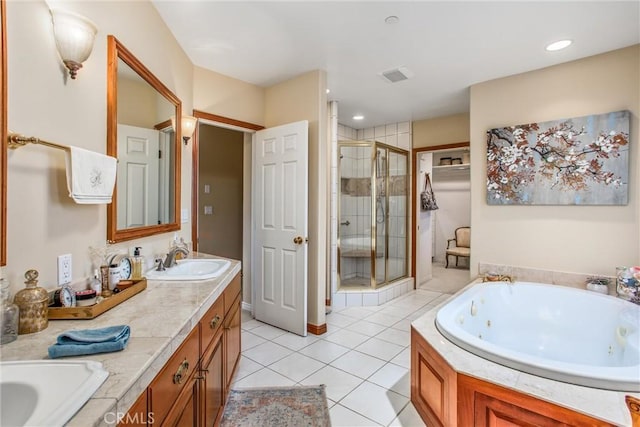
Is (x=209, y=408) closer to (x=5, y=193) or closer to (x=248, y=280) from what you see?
(x=5, y=193)

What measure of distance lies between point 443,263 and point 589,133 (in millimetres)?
4447

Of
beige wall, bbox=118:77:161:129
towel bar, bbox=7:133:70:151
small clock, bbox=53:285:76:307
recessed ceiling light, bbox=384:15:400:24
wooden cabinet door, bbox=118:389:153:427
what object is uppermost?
recessed ceiling light, bbox=384:15:400:24

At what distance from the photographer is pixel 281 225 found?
3.08m

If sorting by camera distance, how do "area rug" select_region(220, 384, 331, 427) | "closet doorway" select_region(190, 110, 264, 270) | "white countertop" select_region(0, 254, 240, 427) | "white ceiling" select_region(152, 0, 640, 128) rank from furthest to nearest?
"closet doorway" select_region(190, 110, 264, 270), "white ceiling" select_region(152, 0, 640, 128), "area rug" select_region(220, 384, 331, 427), "white countertop" select_region(0, 254, 240, 427)

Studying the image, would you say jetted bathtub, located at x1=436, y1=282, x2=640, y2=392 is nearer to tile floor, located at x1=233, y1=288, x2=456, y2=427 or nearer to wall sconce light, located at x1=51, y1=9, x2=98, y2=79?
A: tile floor, located at x1=233, y1=288, x2=456, y2=427

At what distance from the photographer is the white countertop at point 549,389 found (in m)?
1.10

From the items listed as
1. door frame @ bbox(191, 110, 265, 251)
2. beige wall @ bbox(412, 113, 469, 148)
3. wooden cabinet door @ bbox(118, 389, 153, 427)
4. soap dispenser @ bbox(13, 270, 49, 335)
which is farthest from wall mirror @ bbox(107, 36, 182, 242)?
beige wall @ bbox(412, 113, 469, 148)

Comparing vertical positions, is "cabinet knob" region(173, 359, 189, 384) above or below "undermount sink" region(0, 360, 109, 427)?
below

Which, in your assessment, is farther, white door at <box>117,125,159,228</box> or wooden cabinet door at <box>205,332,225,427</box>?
white door at <box>117,125,159,228</box>

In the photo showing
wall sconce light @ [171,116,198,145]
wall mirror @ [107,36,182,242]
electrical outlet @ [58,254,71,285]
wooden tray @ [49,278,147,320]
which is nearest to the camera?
wooden tray @ [49,278,147,320]

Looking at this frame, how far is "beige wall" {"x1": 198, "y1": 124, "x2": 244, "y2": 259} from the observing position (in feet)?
13.5

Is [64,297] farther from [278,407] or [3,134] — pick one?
[278,407]

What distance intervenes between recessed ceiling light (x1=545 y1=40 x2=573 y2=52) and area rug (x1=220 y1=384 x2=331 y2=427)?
3.18 meters

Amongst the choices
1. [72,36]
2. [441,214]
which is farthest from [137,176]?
[441,214]
